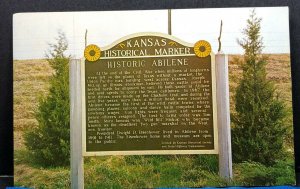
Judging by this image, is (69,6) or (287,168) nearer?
(287,168)

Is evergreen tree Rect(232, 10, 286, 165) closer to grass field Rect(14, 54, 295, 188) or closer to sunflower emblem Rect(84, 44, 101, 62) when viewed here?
grass field Rect(14, 54, 295, 188)

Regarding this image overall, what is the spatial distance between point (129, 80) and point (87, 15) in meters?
0.46

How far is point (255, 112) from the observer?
2.74 m

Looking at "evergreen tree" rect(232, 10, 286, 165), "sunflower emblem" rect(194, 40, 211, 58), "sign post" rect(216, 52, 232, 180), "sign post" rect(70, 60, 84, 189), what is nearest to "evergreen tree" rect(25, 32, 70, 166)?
"sign post" rect(70, 60, 84, 189)

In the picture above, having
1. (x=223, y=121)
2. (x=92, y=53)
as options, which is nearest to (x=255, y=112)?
(x=223, y=121)

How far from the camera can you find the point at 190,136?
273cm

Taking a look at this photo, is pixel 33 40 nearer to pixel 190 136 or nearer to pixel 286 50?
pixel 190 136

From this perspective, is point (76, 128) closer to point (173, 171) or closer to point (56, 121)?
point (56, 121)

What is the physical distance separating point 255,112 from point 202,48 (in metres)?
0.48

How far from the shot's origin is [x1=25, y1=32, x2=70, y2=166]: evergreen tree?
2760 mm

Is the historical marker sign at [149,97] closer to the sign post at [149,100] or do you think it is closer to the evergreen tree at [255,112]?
the sign post at [149,100]

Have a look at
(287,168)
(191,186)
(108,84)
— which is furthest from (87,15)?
(287,168)

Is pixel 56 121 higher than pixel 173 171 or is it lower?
higher

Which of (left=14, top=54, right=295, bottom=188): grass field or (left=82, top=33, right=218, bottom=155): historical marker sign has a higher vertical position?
(left=82, top=33, right=218, bottom=155): historical marker sign
